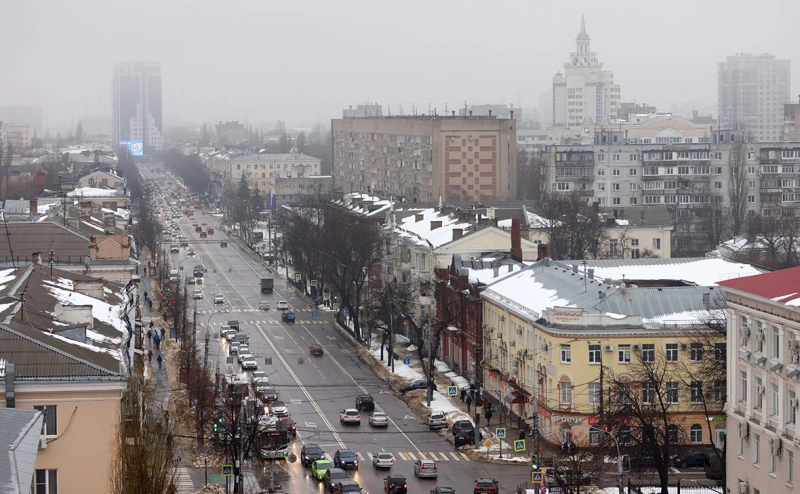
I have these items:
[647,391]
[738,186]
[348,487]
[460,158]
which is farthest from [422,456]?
[460,158]

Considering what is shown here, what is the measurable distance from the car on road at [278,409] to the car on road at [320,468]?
8.08m

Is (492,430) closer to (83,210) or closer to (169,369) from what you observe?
(169,369)

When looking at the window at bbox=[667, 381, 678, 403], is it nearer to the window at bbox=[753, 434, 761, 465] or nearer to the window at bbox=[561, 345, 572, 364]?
the window at bbox=[561, 345, 572, 364]

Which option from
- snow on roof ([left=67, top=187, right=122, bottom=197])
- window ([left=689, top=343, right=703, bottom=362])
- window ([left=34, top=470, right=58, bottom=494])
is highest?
snow on roof ([left=67, top=187, right=122, bottom=197])

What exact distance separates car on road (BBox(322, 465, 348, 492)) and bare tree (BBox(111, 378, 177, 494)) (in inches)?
490

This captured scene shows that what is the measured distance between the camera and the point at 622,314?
50.2m

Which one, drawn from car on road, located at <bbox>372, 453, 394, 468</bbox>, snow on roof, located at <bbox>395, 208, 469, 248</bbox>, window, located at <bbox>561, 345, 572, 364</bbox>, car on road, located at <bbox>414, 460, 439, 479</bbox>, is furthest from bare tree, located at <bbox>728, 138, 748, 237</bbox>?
car on road, located at <bbox>414, 460, 439, 479</bbox>

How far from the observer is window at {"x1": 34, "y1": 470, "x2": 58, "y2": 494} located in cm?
2973

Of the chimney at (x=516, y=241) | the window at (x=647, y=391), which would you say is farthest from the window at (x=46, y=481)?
the chimney at (x=516, y=241)

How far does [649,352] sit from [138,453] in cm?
2563

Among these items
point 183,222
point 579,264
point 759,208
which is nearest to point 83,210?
point 579,264

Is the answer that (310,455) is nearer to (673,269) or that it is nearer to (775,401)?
(775,401)

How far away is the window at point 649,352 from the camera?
49.9 meters

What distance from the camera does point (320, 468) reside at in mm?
44219
